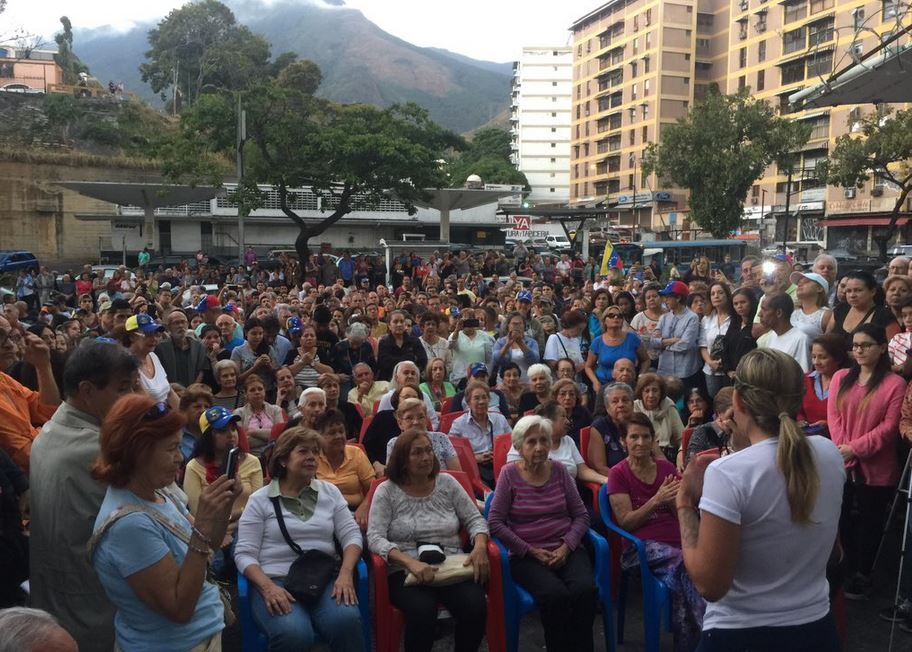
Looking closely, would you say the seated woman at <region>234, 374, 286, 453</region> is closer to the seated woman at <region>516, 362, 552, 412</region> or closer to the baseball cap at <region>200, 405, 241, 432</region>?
the baseball cap at <region>200, 405, 241, 432</region>

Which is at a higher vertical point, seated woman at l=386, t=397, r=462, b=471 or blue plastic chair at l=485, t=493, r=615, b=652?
seated woman at l=386, t=397, r=462, b=471

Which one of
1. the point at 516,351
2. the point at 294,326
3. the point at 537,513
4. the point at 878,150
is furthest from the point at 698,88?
the point at 537,513

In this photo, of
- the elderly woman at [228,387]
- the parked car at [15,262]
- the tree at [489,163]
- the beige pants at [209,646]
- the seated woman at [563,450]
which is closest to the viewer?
the beige pants at [209,646]

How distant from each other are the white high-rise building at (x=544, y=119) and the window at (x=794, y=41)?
43378 millimetres

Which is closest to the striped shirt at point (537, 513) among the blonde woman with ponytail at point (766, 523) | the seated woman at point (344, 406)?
the seated woman at point (344, 406)

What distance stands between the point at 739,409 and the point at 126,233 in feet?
120

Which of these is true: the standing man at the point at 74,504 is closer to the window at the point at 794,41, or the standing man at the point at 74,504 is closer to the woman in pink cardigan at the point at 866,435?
the woman in pink cardigan at the point at 866,435

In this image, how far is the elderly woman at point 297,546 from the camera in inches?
139

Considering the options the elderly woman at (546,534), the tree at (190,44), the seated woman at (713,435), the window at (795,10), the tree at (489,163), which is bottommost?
the elderly woman at (546,534)

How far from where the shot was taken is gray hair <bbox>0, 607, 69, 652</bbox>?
171 centimetres

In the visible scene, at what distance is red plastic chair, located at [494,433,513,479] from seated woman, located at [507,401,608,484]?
0.29 m

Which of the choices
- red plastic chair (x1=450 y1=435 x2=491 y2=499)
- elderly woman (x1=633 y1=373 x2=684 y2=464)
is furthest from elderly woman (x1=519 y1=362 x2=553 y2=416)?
red plastic chair (x1=450 y1=435 x2=491 y2=499)

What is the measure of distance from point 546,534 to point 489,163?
7327 centimetres

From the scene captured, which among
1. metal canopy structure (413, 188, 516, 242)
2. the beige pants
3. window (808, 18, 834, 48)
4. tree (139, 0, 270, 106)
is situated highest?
tree (139, 0, 270, 106)
